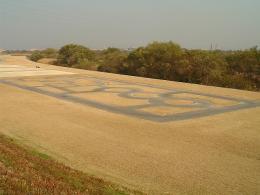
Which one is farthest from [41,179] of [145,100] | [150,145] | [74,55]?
[74,55]

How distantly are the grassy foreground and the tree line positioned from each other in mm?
20284

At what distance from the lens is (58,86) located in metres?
20.9

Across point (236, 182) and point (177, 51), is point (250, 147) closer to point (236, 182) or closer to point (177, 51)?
point (236, 182)

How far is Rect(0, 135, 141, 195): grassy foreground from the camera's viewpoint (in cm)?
459

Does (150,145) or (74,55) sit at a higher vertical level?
(74,55)

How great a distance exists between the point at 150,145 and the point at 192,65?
66.3 feet

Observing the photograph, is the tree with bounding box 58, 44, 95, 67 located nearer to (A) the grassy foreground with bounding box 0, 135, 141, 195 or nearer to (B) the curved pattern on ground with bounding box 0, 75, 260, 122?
(B) the curved pattern on ground with bounding box 0, 75, 260, 122

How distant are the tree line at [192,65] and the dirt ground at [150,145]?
1219cm

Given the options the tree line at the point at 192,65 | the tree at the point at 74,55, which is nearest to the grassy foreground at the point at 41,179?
the tree line at the point at 192,65

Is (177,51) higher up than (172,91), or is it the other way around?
(177,51)

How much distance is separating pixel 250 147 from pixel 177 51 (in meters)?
22.4

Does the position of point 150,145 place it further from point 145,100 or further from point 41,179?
point 145,100

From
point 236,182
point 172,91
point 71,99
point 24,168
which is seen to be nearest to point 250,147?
point 236,182

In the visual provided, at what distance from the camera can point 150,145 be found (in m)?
9.00
